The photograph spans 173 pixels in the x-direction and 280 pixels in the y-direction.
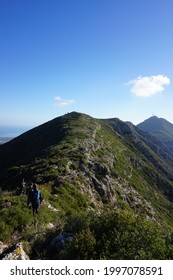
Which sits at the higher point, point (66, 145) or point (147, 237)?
point (66, 145)

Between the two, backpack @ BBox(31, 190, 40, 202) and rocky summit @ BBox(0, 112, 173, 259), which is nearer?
rocky summit @ BBox(0, 112, 173, 259)

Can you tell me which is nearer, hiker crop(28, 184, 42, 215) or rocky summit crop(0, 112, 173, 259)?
rocky summit crop(0, 112, 173, 259)

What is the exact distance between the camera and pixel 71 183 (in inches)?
1161

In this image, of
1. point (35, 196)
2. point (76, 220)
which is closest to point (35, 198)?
point (35, 196)

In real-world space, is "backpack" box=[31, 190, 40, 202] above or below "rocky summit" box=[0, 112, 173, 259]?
above

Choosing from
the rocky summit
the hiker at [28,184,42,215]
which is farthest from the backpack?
the rocky summit

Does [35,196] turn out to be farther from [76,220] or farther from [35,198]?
[76,220]

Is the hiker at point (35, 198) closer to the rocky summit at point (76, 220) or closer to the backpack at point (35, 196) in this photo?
the backpack at point (35, 196)

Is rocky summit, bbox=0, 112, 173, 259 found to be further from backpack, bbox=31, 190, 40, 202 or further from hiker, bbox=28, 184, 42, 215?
backpack, bbox=31, 190, 40, 202

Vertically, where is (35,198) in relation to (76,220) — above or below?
above

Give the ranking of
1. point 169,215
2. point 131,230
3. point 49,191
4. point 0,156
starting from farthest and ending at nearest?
point 0,156, point 169,215, point 49,191, point 131,230
